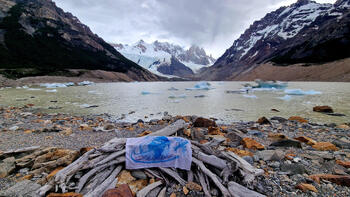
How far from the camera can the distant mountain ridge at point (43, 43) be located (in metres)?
74.3

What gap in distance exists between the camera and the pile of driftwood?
2.66 meters

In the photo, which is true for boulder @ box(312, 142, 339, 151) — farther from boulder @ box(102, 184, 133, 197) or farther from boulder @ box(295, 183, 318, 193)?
boulder @ box(102, 184, 133, 197)

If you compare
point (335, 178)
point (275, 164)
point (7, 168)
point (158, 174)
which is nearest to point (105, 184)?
point (158, 174)

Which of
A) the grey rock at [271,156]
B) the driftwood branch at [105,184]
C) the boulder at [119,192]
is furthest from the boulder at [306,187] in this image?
the driftwood branch at [105,184]

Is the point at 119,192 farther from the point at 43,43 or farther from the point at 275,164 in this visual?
the point at 43,43

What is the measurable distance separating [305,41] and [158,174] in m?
152

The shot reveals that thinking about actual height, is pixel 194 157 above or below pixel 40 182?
above

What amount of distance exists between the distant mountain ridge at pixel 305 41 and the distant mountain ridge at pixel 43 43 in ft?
349

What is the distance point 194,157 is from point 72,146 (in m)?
4.26

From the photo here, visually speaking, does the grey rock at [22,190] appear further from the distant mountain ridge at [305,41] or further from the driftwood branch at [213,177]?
the distant mountain ridge at [305,41]

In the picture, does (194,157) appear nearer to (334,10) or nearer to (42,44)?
(42,44)

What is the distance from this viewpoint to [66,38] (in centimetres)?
11688

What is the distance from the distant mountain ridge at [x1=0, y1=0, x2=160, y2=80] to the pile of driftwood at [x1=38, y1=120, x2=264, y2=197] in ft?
254

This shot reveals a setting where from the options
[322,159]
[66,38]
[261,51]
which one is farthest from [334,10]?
[66,38]
